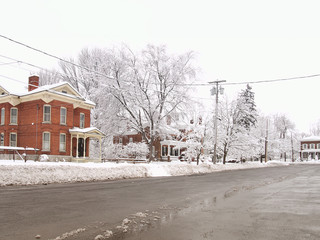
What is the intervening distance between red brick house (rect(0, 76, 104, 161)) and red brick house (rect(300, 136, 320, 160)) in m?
92.0

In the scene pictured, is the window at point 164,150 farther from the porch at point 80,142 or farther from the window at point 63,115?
the window at point 63,115

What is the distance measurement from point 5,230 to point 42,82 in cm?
4880

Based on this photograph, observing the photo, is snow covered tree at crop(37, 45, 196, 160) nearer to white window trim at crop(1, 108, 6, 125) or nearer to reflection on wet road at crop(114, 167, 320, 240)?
white window trim at crop(1, 108, 6, 125)

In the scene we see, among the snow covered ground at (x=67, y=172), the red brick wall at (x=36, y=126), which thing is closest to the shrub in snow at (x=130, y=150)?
the red brick wall at (x=36, y=126)

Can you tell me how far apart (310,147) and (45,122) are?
10175 centimetres

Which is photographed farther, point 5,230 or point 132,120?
point 132,120

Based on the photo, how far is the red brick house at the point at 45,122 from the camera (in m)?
31.8

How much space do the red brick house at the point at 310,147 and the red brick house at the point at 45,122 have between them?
91972 mm

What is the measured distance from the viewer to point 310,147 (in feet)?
358

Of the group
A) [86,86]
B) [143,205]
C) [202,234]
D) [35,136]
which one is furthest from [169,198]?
[86,86]

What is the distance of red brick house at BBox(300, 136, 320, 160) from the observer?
107 metres

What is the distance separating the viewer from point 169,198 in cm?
1026

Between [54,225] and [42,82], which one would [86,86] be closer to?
[42,82]

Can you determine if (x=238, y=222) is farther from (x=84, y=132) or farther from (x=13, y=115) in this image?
(x=13, y=115)
